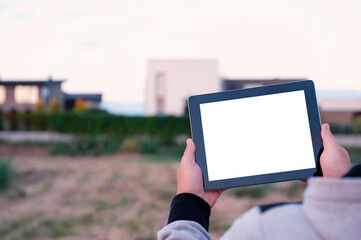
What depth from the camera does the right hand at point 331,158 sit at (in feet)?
3.58

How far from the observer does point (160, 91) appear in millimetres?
26578

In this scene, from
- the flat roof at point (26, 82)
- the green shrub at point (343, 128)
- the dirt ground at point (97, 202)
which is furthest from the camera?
the flat roof at point (26, 82)

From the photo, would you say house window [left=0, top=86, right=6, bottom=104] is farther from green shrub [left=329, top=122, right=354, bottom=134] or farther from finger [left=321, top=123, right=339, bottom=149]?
finger [left=321, top=123, right=339, bottom=149]

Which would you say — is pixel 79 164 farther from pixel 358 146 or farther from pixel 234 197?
pixel 358 146

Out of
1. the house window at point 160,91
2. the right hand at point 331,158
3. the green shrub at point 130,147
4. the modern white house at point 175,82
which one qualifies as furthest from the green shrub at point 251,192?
the house window at point 160,91

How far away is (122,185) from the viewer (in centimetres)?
943

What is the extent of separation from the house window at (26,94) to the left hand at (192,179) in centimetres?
3009

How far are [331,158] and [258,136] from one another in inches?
8.1

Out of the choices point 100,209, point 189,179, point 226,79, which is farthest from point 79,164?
point 226,79

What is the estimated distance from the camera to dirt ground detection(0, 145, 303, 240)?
6184 mm

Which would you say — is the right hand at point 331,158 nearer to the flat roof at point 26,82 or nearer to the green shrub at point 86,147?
the green shrub at point 86,147

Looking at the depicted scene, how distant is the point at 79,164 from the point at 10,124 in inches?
405

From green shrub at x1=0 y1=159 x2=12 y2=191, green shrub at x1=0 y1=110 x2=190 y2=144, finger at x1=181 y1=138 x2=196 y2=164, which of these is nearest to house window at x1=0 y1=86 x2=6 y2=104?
green shrub at x1=0 y1=110 x2=190 y2=144

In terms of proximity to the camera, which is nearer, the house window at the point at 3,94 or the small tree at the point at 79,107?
the small tree at the point at 79,107
